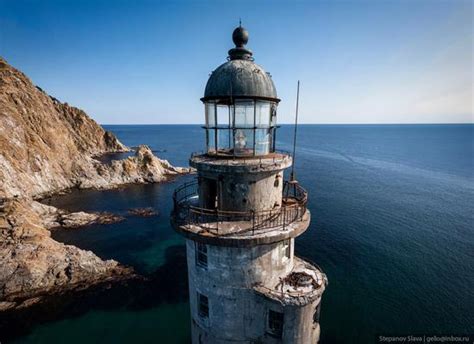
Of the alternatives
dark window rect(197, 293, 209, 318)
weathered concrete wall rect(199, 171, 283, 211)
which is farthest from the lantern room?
dark window rect(197, 293, 209, 318)

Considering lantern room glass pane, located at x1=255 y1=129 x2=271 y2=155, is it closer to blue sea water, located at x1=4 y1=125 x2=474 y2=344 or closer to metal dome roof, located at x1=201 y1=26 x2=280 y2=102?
metal dome roof, located at x1=201 y1=26 x2=280 y2=102

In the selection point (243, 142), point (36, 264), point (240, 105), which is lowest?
point (36, 264)

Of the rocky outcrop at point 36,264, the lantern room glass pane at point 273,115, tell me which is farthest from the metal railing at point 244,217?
the rocky outcrop at point 36,264

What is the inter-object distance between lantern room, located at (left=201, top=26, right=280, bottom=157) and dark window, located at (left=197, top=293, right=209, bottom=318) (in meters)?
7.03

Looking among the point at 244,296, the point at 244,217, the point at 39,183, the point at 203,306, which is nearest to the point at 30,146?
the point at 39,183

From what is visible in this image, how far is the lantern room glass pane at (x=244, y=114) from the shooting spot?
440 inches

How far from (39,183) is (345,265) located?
194 ft

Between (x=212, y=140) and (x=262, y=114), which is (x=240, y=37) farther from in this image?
(x=212, y=140)

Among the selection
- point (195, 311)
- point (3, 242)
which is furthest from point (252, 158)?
point (3, 242)

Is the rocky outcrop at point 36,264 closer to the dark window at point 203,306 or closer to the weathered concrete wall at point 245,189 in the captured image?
Result: the dark window at point 203,306

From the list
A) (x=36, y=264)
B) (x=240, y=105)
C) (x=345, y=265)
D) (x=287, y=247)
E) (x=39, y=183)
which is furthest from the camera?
(x=39, y=183)

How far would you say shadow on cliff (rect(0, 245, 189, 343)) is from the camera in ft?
73.4

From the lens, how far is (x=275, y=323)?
11.9 m

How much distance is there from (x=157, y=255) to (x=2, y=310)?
14.8 meters
